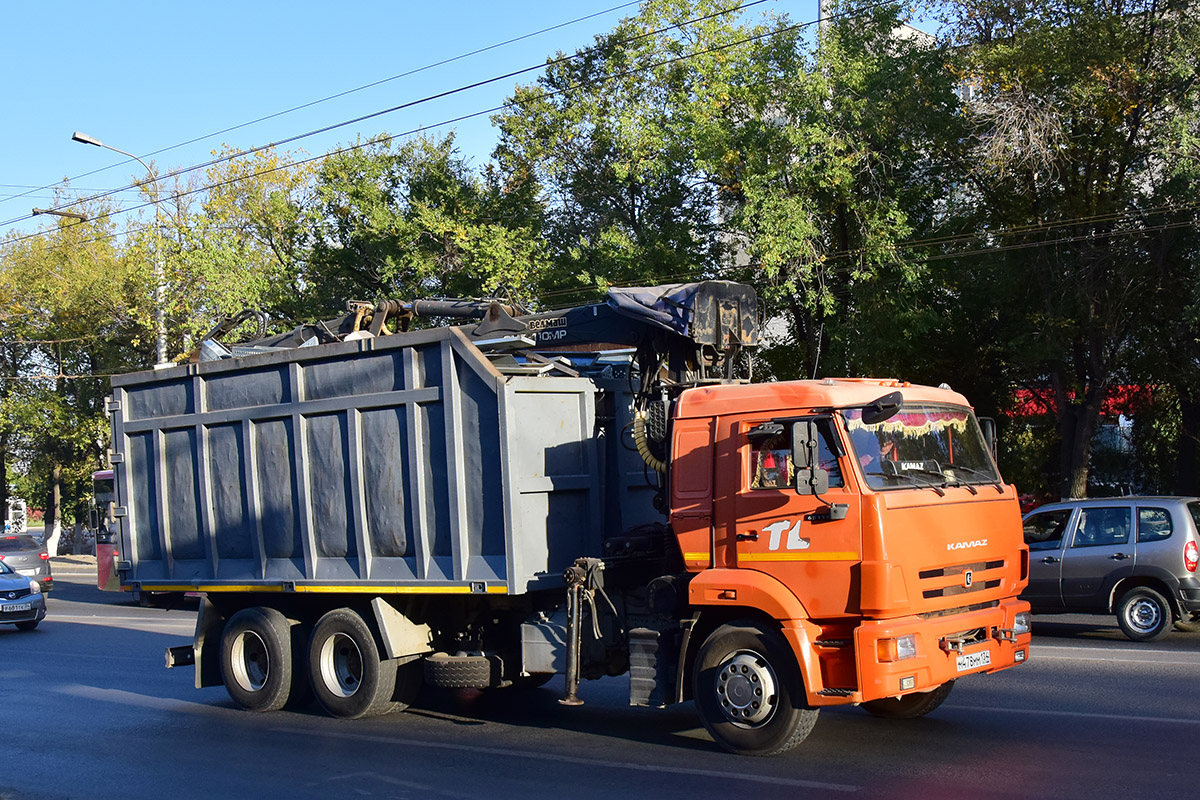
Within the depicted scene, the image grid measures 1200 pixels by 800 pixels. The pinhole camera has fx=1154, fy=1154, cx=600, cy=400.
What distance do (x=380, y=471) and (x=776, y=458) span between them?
137 inches

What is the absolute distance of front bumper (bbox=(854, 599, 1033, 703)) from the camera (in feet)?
23.9

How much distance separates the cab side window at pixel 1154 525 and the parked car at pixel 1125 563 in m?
0.01

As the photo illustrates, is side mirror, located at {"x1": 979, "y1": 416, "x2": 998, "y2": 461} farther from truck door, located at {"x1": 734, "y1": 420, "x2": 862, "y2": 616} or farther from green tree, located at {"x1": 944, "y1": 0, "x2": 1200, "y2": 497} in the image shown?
green tree, located at {"x1": 944, "y1": 0, "x2": 1200, "y2": 497}

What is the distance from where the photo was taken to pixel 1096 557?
1340cm

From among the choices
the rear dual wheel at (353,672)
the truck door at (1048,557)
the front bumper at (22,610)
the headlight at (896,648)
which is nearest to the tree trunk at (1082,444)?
the truck door at (1048,557)

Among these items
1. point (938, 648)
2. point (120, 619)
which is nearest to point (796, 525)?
point (938, 648)

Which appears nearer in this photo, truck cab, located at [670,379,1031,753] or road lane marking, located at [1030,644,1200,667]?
truck cab, located at [670,379,1031,753]

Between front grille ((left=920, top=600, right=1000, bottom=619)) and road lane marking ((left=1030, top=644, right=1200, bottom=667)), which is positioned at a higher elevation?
front grille ((left=920, top=600, right=1000, bottom=619))

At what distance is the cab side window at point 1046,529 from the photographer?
1390 cm

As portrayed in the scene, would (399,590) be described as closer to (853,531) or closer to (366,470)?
(366,470)

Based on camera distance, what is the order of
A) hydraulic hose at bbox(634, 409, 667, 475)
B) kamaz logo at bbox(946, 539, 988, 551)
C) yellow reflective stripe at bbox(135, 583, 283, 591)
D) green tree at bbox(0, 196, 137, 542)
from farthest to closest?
green tree at bbox(0, 196, 137, 542)
yellow reflective stripe at bbox(135, 583, 283, 591)
hydraulic hose at bbox(634, 409, 667, 475)
kamaz logo at bbox(946, 539, 988, 551)

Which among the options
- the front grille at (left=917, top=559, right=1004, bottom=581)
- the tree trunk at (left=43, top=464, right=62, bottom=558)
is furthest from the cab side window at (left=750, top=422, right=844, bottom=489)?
the tree trunk at (left=43, top=464, right=62, bottom=558)

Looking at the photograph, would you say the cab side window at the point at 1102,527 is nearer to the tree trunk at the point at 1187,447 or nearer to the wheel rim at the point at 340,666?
the wheel rim at the point at 340,666

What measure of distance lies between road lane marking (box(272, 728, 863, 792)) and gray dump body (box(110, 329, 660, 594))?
119 cm
